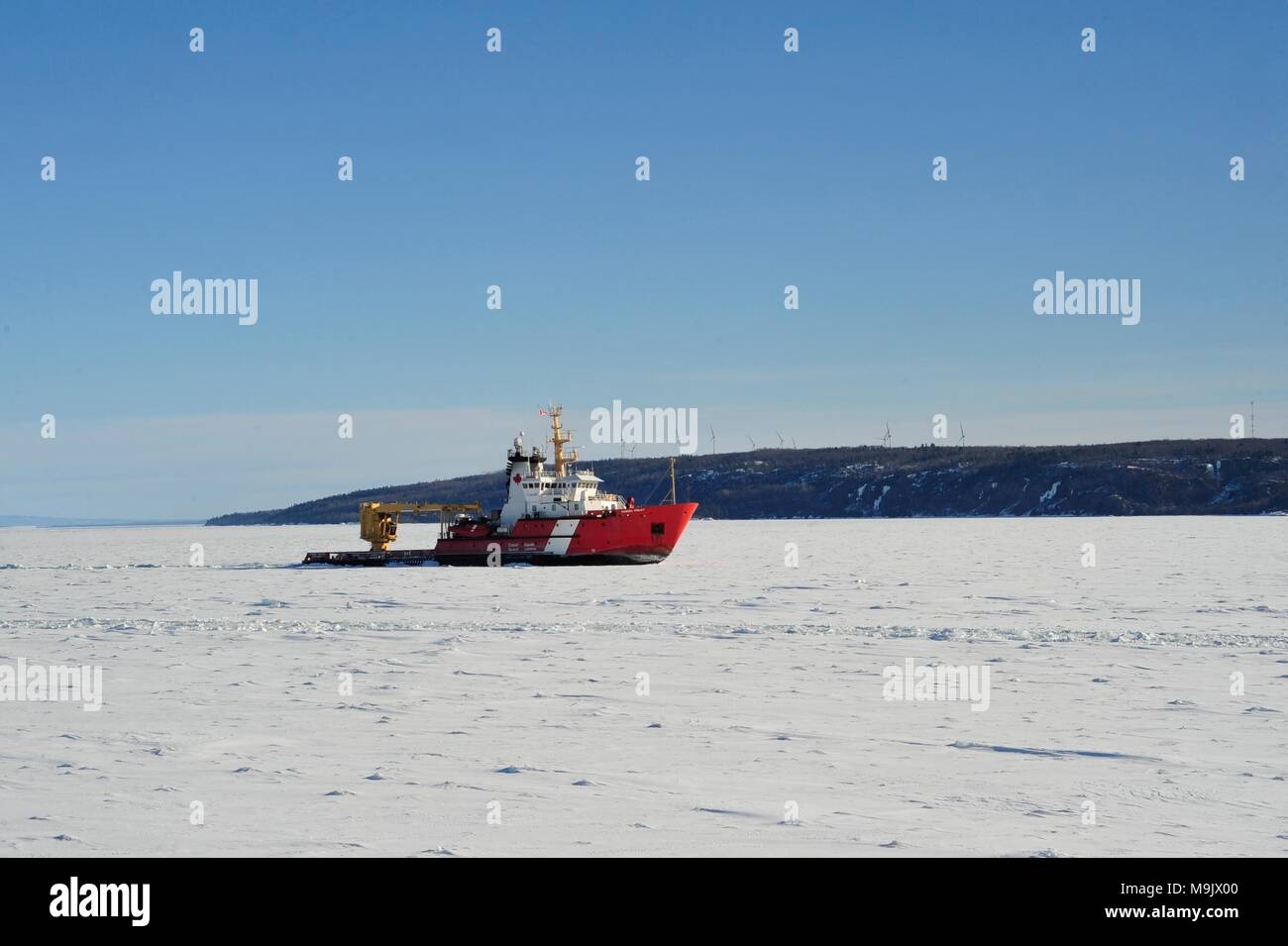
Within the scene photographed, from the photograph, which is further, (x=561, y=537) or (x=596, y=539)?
(x=561, y=537)

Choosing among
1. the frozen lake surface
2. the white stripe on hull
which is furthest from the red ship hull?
the frozen lake surface

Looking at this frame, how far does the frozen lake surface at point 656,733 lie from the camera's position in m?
8.91

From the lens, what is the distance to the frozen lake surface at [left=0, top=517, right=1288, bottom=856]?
8.91 meters

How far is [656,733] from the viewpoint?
1284cm

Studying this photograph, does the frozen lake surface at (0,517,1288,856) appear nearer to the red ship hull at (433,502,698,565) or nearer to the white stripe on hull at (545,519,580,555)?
the red ship hull at (433,502,698,565)

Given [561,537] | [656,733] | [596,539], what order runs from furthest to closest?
[561,537], [596,539], [656,733]

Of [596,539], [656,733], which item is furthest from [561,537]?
[656,733]

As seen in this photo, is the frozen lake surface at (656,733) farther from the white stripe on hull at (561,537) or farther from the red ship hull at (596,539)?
the white stripe on hull at (561,537)

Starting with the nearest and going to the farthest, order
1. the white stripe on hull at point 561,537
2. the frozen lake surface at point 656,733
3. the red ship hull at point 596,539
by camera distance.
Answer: the frozen lake surface at point 656,733 → the red ship hull at point 596,539 → the white stripe on hull at point 561,537

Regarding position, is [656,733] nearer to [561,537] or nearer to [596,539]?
[596,539]

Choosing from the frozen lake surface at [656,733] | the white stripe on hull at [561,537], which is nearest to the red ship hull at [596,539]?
the white stripe on hull at [561,537]
